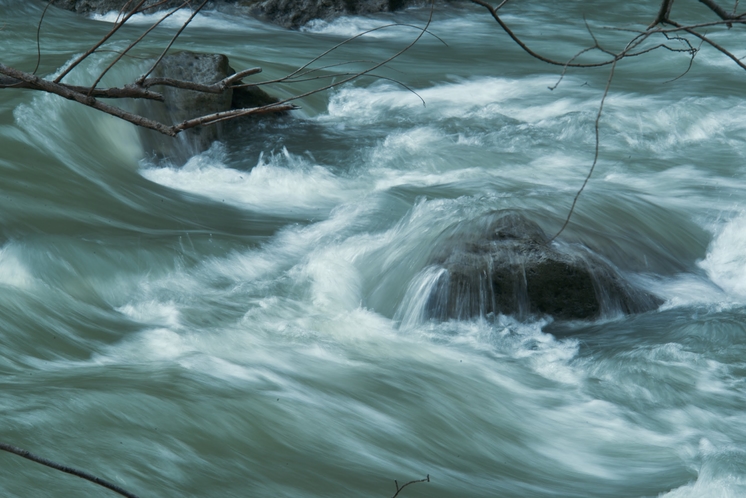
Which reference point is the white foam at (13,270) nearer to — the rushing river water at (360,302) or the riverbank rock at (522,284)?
the rushing river water at (360,302)

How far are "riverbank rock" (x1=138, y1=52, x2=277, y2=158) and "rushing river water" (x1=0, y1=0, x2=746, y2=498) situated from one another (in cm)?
19

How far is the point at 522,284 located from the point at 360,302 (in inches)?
42.0

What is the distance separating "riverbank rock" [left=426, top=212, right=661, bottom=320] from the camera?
5199mm

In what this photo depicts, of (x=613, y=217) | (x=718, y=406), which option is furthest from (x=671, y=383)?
(x=613, y=217)

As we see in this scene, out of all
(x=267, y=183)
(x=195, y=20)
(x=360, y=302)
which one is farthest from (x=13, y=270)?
(x=195, y=20)

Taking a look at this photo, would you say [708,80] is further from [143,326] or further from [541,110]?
[143,326]

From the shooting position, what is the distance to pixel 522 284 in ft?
17.1

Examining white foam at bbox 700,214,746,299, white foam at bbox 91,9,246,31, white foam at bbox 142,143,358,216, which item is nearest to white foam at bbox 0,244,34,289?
white foam at bbox 142,143,358,216

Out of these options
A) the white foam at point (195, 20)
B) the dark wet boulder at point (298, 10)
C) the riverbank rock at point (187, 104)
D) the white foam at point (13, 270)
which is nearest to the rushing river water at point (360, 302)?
the white foam at point (13, 270)

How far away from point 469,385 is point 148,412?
188 cm

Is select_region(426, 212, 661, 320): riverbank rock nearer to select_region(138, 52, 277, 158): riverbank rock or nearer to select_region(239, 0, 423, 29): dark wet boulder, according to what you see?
select_region(138, 52, 277, 158): riverbank rock

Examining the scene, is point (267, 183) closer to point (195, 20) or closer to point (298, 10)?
point (195, 20)

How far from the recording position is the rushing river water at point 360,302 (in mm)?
3506

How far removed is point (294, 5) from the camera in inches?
546
